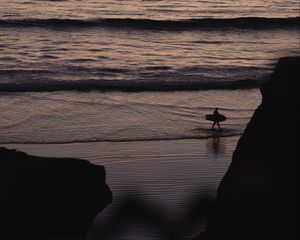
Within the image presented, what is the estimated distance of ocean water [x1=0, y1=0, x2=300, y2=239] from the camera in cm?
1077

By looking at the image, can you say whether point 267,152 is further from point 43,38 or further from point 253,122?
point 43,38

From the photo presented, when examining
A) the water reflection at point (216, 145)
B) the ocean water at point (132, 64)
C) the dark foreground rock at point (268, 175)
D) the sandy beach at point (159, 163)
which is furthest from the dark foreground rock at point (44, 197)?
the water reflection at point (216, 145)

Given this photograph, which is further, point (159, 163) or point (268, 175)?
point (159, 163)

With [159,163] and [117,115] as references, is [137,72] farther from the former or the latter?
[159,163]

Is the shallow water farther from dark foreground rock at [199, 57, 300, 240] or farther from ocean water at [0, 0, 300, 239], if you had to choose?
dark foreground rock at [199, 57, 300, 240]

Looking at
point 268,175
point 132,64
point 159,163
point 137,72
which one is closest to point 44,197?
point 268,175

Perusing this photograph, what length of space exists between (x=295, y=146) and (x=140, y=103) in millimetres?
11142

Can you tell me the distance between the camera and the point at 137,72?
17734mm

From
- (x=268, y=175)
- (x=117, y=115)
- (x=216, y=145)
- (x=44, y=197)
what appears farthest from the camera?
(x=117, y=115)

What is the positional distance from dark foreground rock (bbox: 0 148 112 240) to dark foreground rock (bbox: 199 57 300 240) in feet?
5.38

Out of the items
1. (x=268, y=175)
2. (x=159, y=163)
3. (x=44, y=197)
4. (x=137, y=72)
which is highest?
(x=268, y=175)

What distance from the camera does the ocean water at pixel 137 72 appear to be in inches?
424

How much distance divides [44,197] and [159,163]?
4.87 meters

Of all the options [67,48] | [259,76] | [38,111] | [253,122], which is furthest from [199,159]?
[67,48]
